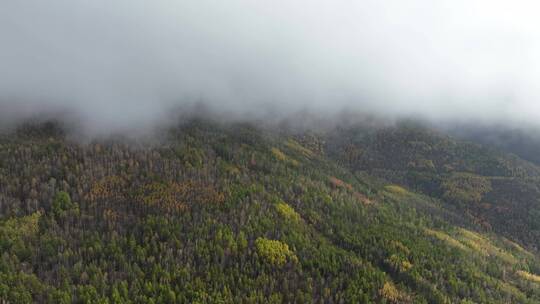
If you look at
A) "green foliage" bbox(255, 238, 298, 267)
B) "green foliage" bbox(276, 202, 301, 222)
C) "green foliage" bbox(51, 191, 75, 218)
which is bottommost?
"green foliage" bbox(276, 202, 301, 222)

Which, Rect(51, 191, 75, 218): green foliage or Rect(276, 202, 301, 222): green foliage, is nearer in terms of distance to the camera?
Rect(51, 191, 75, 218): green foliage

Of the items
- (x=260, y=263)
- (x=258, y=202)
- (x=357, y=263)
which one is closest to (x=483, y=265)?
(x=357, y=263)

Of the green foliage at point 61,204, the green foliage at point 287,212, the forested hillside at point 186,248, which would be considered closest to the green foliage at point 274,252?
the forested hillside at point 186,248

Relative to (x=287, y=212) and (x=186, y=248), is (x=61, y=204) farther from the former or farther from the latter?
(x=287, y=212)

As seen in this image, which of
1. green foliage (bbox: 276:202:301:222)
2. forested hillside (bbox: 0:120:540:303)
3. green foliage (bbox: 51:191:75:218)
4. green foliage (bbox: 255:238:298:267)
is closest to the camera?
forested hillside (bbox: 0:120:540:303)

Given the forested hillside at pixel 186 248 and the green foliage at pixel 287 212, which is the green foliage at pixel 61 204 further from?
the green foliage at pixel 287 212

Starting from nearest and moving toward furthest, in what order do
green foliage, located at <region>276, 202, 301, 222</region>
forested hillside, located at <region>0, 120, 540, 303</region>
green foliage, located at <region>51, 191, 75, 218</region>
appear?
forested hillside, located at <region>0, 120, 540, 303</region>
green foliage, located at <region>51, 191, 75, 218</region>
green foliage, located at <region>276, 202, 301, 222</region>

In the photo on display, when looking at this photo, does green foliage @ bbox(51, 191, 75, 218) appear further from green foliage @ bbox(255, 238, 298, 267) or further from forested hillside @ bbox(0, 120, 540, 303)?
green foliage @ bbox(255, 238, 298, 267)

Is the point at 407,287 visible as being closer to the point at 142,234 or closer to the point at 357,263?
the point at 357,263

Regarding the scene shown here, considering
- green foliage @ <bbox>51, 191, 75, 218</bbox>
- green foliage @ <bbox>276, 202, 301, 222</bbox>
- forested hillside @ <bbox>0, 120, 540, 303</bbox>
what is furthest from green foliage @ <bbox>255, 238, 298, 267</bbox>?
green foliage @ <bbox>51, 191, 75, 218</bbox>

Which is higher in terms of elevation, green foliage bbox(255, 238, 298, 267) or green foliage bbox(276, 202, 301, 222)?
green foliage bbox(255, 238, 298, 267)

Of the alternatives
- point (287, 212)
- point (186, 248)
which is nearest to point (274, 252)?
point (186, 248)
